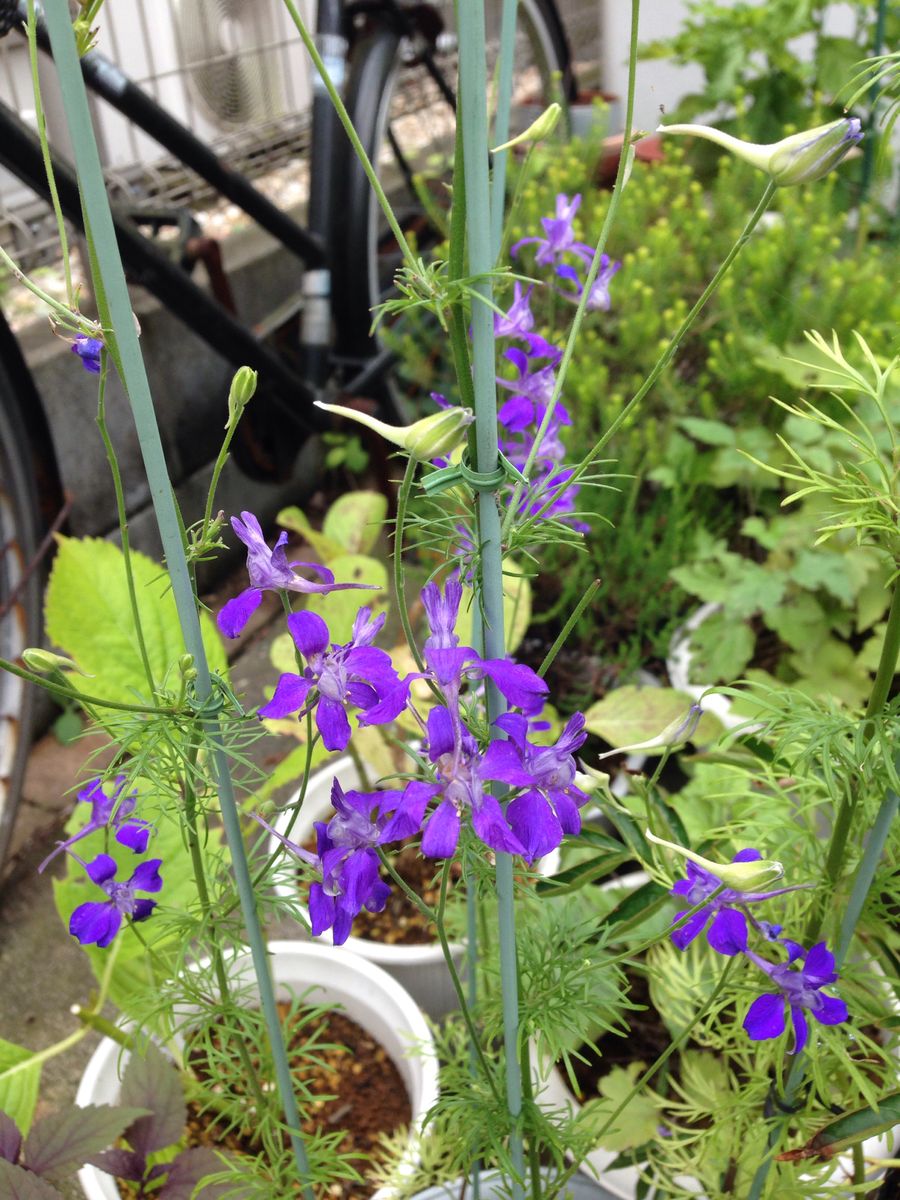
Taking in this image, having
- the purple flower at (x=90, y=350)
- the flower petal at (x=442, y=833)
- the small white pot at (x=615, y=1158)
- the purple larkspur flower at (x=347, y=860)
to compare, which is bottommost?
the small white pot at (x=615, y=1158)

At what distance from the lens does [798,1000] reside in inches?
25.6

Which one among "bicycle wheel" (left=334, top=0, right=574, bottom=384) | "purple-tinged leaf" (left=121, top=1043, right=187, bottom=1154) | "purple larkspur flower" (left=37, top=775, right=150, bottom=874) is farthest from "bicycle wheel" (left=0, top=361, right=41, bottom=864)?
"purple larkspur flower" (left=37, top=775, right=150, bottom=874)

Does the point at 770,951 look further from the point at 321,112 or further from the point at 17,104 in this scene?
the point at 17,104

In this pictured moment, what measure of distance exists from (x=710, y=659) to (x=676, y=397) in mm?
537

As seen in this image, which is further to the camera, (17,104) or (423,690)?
(17,104)

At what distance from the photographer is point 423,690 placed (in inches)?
54.7

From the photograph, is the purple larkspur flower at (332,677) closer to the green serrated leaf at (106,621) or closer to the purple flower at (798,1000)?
the purple flower at (798,1000)

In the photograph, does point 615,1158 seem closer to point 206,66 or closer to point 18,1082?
point 18,1082

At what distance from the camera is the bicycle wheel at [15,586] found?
1516 millimetres

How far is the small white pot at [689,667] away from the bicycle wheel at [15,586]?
0.98 m

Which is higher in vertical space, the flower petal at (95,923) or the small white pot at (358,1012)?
the flower petal at (95,923)

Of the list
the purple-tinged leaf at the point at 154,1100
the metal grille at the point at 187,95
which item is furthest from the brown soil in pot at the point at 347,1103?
the metal grille at the point at 187,95

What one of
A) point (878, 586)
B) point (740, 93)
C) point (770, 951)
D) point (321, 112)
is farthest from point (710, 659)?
point (740, 93)

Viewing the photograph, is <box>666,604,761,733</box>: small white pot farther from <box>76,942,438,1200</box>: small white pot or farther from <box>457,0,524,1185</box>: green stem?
<box>457,0,524,1185</box>: green stem
